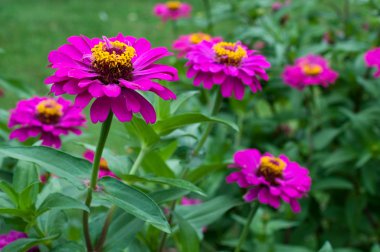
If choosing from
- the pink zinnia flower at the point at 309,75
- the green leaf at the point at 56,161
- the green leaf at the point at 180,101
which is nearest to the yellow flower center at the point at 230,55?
the green leaf at the point at 180,101

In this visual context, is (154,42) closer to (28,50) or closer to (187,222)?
(28,50)

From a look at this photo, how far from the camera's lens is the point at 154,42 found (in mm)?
4379

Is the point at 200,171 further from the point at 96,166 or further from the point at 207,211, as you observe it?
the point at 96,166

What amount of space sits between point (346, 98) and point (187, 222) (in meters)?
1.13

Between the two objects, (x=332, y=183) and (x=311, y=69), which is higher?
(x=311, y=69)

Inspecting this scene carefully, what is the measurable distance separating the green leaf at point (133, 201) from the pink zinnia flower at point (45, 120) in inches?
14.6

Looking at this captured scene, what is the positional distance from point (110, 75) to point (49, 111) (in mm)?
459

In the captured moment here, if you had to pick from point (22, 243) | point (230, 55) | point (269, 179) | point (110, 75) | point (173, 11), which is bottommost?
point (22, 243)

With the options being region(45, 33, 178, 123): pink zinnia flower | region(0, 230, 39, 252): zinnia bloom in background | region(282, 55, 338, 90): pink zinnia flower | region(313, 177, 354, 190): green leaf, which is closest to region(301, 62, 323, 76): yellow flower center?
region(282, 55, 338, 90): pink zinnia flower

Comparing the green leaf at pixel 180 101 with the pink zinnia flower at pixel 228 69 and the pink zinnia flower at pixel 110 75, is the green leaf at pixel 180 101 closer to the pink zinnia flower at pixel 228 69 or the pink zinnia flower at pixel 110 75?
the pink zinnia flower at pixel 228 69

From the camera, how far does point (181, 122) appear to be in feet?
3.12

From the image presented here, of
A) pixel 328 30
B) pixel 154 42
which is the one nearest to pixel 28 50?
pixel 154 42

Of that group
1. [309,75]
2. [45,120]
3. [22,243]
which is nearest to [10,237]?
[22,243]

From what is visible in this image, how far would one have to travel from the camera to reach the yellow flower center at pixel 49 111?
1.24 meters
